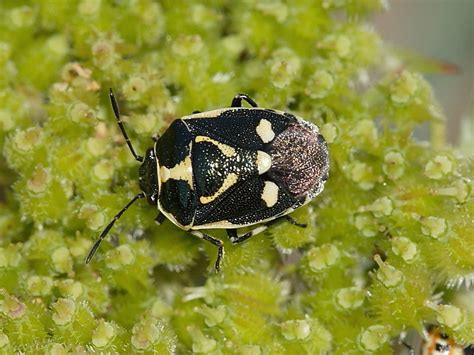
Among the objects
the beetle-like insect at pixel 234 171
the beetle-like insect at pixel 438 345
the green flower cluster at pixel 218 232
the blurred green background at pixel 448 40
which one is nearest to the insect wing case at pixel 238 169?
the beetle-like insect at pixel 234 171

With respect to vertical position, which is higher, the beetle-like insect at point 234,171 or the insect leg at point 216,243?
the beetle-like insect at point 234,171

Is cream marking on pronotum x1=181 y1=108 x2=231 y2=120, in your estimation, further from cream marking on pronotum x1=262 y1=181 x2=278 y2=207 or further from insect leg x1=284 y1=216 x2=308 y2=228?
insect leg x1=284 y1=216 x2=308 y2=228

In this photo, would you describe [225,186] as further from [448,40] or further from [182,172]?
[448,40]

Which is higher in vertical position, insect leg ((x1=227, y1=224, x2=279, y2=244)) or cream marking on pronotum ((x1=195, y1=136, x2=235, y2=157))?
cream marking on pronotum ((x1=195, y1=136, x2=235, y2=157))

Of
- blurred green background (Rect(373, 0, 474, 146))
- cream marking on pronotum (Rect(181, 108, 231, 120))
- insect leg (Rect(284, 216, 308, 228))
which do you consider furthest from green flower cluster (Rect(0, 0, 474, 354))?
blurred green background (Rect(373, 0, 474, 146))

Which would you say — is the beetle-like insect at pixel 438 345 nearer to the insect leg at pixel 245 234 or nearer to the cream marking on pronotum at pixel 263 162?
the insect leg at pixel 245 234

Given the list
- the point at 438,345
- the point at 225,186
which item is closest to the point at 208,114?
the point at 225,186

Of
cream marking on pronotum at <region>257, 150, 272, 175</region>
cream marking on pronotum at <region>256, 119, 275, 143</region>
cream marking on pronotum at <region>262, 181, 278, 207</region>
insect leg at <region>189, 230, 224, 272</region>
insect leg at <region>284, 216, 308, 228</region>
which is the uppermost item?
cream marking on pronotum at <region>256, 119, 275, 143</region>
